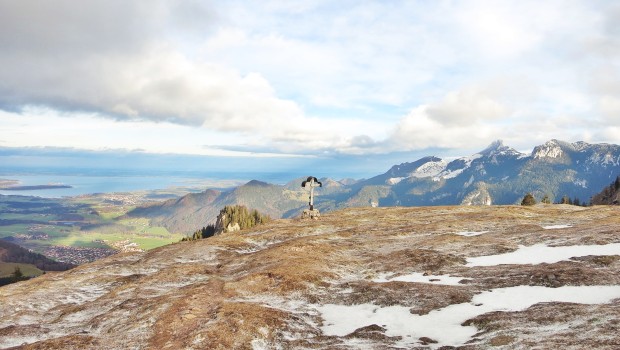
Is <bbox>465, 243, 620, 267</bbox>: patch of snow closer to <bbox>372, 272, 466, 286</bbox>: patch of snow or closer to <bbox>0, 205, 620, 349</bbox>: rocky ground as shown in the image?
<bbox>0, 205, 620, 349</bbox>: rocky ground

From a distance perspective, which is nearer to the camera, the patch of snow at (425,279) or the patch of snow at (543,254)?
the patch of snow at (425,279)

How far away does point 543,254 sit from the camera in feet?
126

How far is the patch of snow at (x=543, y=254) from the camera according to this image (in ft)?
120

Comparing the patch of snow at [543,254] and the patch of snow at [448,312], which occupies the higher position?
the patch of snow at [543,254]

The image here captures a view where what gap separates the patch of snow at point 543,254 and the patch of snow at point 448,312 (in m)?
9.08

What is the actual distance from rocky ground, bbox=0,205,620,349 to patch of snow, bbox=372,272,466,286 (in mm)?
160

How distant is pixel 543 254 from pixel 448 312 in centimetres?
1834

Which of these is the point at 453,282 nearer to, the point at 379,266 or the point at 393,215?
the point at 379,266

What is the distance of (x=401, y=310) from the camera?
27609 millimetres

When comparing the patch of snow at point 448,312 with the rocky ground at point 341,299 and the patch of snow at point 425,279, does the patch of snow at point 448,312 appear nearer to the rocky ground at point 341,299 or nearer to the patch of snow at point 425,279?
the rocky ground at point 341,299

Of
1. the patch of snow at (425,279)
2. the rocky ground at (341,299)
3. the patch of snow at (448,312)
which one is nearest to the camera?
the rocky ground at (341,299)

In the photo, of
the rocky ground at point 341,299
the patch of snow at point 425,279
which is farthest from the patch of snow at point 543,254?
the patch of snow at point 425,279

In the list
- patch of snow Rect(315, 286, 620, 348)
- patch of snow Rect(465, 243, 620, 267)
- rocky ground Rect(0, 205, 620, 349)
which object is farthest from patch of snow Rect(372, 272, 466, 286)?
patch of snow Rect(465, 243, 620, 267)

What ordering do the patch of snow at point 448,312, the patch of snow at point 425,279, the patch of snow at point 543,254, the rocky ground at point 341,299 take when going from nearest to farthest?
the rocky ground at point 341,299 → the patch of snow at point 448,312 → the patch of snow at point 425,279 → the patch of snow at point 543,254
